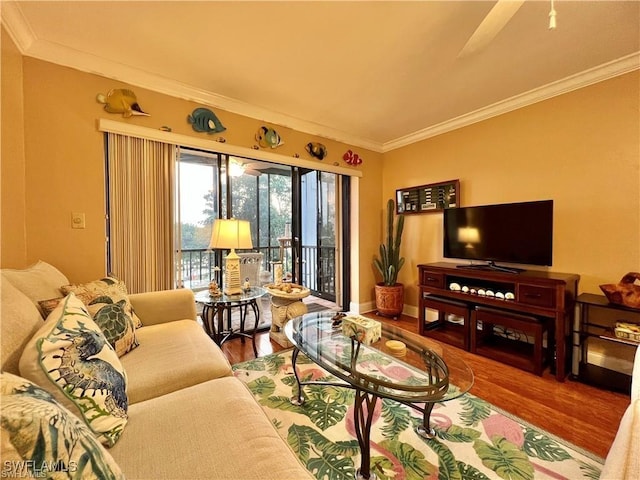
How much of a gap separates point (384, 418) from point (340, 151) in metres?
3.04

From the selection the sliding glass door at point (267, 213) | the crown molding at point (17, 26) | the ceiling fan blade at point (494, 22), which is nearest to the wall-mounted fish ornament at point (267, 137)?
the sliding glass door at point (267, 213)

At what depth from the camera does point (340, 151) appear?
358cm

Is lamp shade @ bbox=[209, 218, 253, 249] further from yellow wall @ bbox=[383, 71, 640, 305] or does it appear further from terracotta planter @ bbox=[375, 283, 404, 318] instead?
yellow wall @ bbox=[383, 71, 640, 305]

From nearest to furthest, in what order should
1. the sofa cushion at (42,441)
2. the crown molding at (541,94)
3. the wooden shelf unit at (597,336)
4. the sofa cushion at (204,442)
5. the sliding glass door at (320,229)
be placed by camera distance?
1. the sofa cushion at (42,441)
2. the sofa cushion at (204,442)
3. the wooden shelf unit at (597,336)
4. the crown molding at (541,94)
5. the sliding glass door at (320,229)

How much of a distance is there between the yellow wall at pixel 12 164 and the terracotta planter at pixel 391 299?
339cm

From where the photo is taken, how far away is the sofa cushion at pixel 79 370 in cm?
78

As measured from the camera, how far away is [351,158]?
12.0 ft

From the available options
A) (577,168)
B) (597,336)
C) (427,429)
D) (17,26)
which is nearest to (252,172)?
(17,26)

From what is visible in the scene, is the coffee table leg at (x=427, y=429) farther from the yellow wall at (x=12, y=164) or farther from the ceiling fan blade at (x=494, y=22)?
the yellow wall at (x=12, y=164)

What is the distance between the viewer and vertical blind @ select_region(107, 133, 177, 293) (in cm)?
218

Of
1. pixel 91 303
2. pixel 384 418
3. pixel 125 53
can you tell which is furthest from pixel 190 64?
pixel 384 418

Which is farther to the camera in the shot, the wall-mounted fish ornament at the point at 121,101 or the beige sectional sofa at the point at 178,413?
the wall-mounted fish ornament at the point at 121,101

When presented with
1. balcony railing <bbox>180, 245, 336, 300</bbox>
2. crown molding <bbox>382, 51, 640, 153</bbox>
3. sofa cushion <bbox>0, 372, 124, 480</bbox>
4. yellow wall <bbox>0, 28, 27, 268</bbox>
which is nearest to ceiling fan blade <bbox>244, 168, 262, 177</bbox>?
balcony railing <bbox>180, 245, 336, 300</bbox>

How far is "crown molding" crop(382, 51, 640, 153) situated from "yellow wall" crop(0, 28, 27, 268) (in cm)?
378
